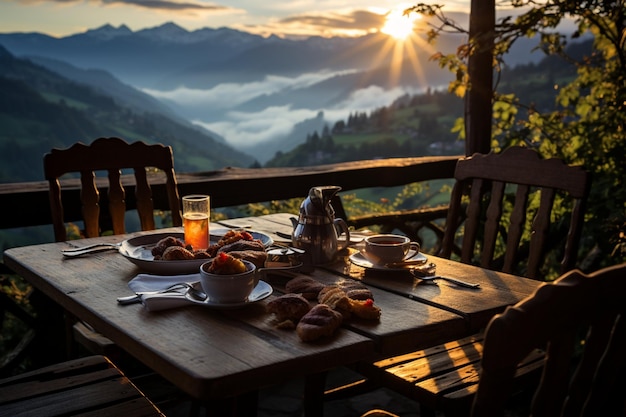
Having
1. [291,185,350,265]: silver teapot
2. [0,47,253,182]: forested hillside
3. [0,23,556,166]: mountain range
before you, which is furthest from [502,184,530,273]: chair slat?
[0,47,253,182]: forested hillside

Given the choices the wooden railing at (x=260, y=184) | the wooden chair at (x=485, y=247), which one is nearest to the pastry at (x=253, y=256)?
the wooden chair at (x=485, y=247)

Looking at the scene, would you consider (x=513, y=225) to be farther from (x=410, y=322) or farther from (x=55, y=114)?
(x=55, y=114)

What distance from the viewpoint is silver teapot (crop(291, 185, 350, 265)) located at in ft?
5.99

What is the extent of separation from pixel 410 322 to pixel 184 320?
440 millimetres

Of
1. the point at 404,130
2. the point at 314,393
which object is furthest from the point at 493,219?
the point at 404,130

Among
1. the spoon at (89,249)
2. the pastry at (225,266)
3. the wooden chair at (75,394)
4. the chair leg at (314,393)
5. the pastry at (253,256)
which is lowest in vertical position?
the chair leg at (314,393)

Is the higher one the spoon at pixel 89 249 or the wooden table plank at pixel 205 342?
the spoon at pixel 89 249

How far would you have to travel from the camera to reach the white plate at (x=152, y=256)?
1.69 meters

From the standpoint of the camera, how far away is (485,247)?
234cm

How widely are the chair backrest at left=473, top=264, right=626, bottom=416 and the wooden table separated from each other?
42 centimetres

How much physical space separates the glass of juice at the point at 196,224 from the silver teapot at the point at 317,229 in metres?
0.27

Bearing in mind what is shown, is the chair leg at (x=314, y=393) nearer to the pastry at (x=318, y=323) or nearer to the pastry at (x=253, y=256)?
the pastry at (x=253, y=256)

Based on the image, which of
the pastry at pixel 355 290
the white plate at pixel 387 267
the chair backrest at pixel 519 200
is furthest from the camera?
the chair backrest at pixel 519 200

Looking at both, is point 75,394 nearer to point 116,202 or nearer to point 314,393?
point 314,393
